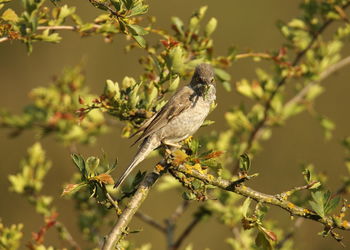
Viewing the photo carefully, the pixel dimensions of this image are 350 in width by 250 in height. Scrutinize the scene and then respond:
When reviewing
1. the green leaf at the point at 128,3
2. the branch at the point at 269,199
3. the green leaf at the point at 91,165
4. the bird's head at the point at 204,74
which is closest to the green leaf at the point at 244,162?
the branch at the point at 269,199

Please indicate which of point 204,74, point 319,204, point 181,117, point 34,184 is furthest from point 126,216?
point 34,184

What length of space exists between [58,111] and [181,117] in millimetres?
1323

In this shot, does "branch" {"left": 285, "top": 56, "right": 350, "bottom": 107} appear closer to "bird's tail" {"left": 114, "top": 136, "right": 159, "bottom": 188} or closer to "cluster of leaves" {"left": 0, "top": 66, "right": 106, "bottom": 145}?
"bird's tail" {"left": 114, "top": 136, "right": 159, "bottom": 188}

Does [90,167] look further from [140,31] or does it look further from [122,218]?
[140,31]

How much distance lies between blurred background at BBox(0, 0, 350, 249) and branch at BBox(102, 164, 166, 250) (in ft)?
16.2

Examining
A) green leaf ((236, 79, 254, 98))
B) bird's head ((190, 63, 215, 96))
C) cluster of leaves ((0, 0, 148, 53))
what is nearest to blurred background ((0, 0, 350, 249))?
green leaf ((236, 79, 254, 98))

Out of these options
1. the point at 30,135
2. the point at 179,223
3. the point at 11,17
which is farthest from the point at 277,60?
the point at 30,135

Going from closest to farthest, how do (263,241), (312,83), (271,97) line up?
(263,241), (271,97), (312,83)

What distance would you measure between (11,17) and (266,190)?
568 cm

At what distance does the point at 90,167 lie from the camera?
2713 millimetres

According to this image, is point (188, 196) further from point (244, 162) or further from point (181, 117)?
point (181, 117)

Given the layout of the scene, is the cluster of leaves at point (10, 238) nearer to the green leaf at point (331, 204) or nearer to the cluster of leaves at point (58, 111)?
the cluster of leaves at point (58, 111)

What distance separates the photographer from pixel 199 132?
27.7ft

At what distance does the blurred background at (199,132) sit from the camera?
8719 mm
